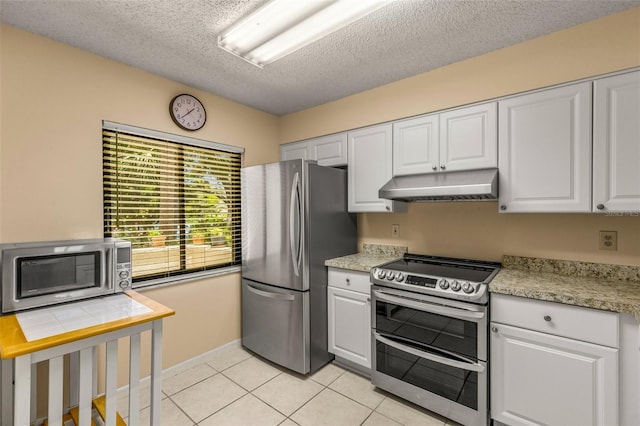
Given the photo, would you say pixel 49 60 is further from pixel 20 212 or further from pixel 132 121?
pixel 20 212

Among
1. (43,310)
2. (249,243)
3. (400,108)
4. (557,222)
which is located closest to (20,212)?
(43,310)

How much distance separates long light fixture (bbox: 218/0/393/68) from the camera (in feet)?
4.91

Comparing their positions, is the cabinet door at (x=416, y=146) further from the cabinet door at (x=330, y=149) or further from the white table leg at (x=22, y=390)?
the white table leg at (x=22, y=390)

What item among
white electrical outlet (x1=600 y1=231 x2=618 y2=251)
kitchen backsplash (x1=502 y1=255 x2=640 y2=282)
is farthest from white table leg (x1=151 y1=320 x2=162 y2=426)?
white electrical outlet (x1=600 y1=231 x2=618 y2=251)

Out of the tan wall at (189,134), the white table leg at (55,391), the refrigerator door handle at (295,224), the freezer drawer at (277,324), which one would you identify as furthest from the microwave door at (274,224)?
the white table leg at (55,391)

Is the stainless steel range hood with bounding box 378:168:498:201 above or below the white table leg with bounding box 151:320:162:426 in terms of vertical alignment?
above

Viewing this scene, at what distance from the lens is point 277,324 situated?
8.46ft

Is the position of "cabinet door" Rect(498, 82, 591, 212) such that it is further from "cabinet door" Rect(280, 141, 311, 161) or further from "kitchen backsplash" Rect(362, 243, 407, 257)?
"cabinet door" Rect(280, 141, 311, 161)

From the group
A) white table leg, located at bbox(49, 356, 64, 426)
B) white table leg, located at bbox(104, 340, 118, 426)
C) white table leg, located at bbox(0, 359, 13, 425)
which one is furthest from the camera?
white table leg, located at bbox(0, 359, 13, 425)

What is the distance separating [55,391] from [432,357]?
204 cm

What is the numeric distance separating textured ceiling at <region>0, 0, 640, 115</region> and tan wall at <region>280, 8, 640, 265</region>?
88 millimetres

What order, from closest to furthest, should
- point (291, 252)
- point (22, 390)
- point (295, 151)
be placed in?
point (22, 390) → point (291, 252) → point (295, 151)

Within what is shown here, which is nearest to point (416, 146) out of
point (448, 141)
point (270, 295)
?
point (448, 141)

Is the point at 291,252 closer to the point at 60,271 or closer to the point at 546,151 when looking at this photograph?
the point at 60,271
